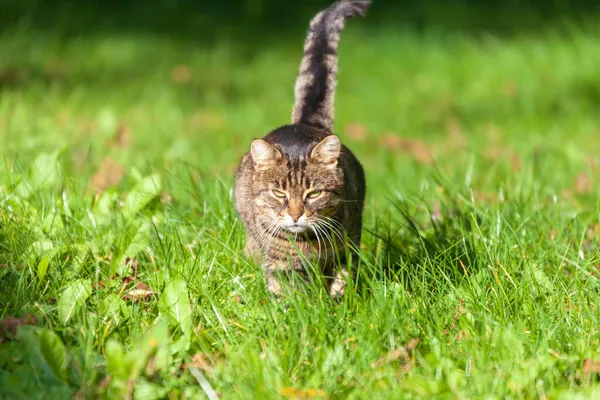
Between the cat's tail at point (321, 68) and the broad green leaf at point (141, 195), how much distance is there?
0.72m

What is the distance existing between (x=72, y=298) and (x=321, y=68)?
1615 mm

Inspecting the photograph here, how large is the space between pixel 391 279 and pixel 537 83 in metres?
4.68

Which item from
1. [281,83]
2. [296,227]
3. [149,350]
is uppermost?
[281,83]

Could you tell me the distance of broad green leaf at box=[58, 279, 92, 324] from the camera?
286 cm

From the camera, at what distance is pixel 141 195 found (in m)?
3.63

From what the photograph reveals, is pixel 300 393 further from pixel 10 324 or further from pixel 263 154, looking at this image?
pixel 263 154

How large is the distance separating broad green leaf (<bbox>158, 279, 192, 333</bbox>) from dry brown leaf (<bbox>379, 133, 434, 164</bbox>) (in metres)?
3.66

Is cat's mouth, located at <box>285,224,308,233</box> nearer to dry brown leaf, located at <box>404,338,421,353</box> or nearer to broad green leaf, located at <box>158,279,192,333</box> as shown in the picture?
broad green leaf, located at <box>158,279,192,333</box>

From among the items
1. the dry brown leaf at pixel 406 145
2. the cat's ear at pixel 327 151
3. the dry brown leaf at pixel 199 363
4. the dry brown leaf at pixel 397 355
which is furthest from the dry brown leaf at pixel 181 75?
the dry brown leaf at pixel 397 355

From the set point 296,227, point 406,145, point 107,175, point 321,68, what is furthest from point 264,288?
point 406,145

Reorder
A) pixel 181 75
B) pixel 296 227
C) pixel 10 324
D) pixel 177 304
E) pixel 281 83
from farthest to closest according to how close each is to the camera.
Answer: pixel 281 83, pixel 181 75, pixel 296 227, pixel 177 304, pixel 10 324

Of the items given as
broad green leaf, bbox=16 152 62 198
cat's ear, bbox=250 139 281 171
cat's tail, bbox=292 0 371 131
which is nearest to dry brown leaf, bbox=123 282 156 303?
cat's ear, bbox=250 139 281 171

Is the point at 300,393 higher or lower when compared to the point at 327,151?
lower

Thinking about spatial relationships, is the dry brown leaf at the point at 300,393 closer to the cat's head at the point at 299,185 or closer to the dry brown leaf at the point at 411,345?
the dry brown leaf at the point at 411,345
